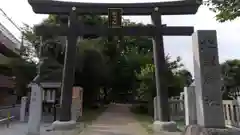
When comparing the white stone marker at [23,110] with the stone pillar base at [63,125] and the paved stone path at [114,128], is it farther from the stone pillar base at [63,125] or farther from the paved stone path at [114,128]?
the stone pillar base at [63,125]

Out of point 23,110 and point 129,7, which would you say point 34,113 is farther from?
point 23,110

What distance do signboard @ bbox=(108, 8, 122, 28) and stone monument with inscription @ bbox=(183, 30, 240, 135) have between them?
195 inches

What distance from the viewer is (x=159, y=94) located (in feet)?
35.7

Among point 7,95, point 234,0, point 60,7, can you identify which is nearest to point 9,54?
point 7,95

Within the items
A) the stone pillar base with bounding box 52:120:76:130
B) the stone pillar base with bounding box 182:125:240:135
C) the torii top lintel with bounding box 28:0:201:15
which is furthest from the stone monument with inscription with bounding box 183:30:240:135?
the stone pillar base with bounding box 52:120:76:130

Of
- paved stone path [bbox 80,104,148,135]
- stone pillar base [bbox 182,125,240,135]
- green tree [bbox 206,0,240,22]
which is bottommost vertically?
paved stone path [bbox 80,104,148,135]

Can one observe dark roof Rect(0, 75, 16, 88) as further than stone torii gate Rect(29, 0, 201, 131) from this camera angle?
Yes

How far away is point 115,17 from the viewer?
11305mm

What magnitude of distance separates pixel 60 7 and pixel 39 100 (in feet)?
15.4

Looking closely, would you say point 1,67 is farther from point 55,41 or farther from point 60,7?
point 60,7

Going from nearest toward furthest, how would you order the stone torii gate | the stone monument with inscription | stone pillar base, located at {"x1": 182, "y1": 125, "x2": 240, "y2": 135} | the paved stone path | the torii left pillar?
1. stone pillar base, located at {"x1": 182, "y1": 125, "x2": 240, "y2": 135}
2. the stone monument with inscription
3. the paved stone path
4. the torii left pillar
5. the stone torii gate

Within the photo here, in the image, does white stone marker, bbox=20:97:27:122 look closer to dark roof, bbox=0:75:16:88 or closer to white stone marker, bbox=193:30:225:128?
white stone marker, bbox=193:30:225:128

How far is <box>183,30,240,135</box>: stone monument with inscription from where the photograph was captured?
250 inches

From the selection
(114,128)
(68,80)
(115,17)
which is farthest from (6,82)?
(115,17)
